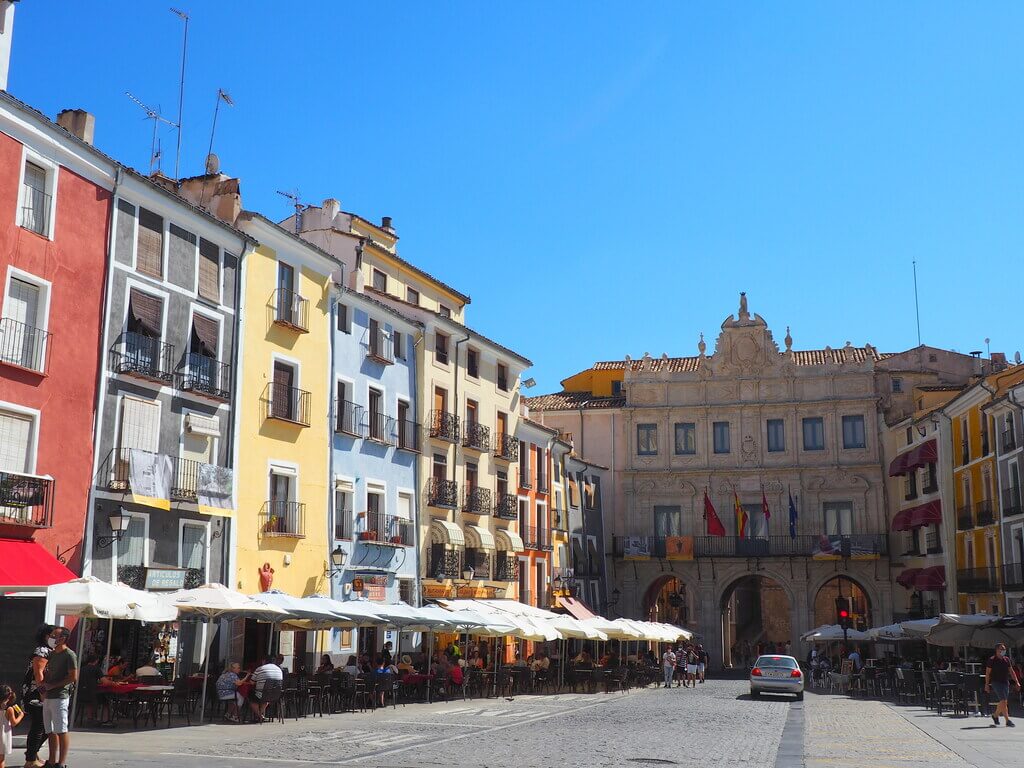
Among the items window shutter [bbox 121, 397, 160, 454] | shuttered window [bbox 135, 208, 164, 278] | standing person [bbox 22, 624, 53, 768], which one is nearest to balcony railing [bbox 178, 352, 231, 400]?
window shutter [bbox 121, 397, 160, 454]

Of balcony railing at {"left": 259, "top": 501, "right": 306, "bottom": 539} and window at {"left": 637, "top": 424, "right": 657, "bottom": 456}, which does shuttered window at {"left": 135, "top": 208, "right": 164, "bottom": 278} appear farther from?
window at {"left": 637, "top": 424, "right": 657, "bottom": 456}

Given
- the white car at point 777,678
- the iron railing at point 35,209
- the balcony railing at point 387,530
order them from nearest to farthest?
the iron railing at point 35,209
the balcony railing at point 387,530
the white car at point 777,678

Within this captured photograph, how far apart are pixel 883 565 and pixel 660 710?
105 feet

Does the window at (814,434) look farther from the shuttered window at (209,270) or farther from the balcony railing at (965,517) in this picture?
the shuttered window at (209,270)

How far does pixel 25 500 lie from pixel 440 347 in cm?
2142

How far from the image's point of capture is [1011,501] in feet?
144

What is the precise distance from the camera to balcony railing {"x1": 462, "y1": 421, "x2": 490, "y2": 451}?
139 feet

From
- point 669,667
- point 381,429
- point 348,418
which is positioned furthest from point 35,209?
point 669,667

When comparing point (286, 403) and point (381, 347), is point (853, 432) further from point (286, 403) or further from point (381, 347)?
point (286, 403)

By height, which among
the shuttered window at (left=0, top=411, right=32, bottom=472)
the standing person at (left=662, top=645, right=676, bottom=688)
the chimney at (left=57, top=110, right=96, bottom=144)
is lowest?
the standing person at (left=662, top=645, right=676, bottom=688)

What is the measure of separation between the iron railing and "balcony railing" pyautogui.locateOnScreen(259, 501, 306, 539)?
965 cm

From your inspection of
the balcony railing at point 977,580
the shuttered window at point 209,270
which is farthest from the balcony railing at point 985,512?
the shuttered window at point 209,270

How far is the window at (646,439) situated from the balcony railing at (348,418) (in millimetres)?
29127

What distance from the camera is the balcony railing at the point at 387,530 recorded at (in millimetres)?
35094
